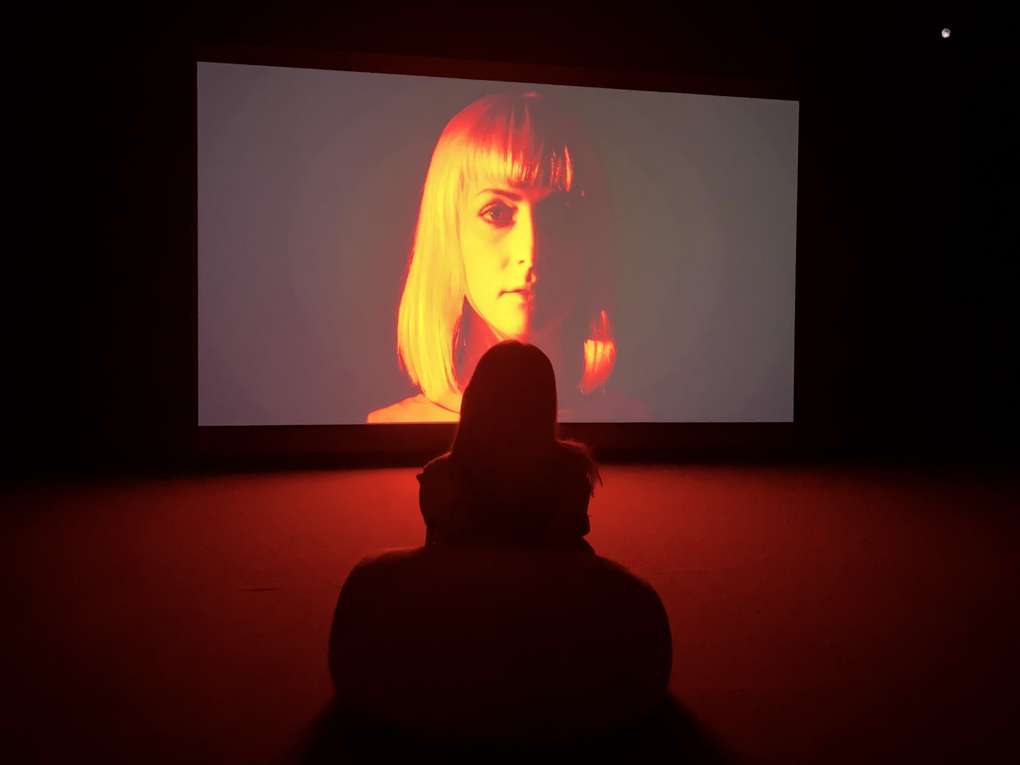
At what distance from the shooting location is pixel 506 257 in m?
4.71

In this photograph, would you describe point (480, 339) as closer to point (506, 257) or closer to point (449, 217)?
point (506, 257)

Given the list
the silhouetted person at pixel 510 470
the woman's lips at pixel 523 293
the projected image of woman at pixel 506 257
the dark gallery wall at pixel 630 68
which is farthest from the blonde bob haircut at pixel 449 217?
the silhouetted person at pixel 510 470

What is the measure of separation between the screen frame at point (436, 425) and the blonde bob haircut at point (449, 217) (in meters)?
0.34

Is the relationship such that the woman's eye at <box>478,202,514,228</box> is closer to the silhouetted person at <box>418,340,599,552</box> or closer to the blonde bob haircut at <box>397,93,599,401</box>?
the blonde bob haircut at <box>397,93,599,401</box>

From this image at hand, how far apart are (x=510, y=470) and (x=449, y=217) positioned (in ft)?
11.3

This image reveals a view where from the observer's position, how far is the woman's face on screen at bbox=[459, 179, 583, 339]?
4660 mm

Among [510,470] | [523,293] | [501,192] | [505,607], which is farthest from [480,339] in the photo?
[505,607]

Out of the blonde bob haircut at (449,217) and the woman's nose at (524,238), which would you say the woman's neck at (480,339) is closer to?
the blonde bob haircut at (449,217)

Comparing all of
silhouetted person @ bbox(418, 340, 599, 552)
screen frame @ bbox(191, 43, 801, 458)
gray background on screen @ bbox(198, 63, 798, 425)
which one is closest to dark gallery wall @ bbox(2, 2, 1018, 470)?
screen frame @ bbox(191, 43, 801, 458)

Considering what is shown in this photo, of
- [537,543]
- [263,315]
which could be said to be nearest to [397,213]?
[263,315]

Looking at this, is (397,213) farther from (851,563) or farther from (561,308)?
(851,563)

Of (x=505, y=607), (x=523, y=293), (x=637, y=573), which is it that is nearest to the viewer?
(x=505, y=607)

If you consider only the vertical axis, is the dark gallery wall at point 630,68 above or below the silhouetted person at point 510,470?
above

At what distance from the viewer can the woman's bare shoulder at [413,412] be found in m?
4.84
